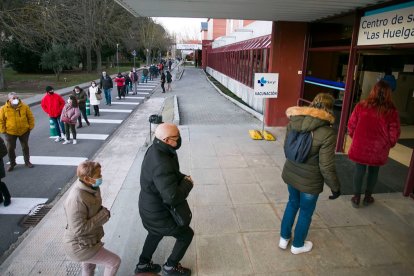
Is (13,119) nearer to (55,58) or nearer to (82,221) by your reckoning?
(82,221)

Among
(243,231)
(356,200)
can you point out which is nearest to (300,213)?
(243,231)

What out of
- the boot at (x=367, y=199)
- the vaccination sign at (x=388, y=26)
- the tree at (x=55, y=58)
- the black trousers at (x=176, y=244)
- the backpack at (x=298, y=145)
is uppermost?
the vaccination sign at (x=388, y=26)

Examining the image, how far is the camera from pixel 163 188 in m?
2.72

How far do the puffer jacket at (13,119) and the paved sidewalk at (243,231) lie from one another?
1.95 m

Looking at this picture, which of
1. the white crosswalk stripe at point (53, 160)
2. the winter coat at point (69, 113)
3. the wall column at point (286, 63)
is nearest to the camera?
the white crosswalk stripe at point (53, 160)

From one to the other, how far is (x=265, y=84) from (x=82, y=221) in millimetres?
6813

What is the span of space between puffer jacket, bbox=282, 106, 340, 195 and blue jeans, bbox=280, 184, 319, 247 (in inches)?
5.4

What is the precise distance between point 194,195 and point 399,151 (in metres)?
5.34

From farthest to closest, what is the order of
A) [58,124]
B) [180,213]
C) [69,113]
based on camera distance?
1. [58,124]
2. [69,113]
3. [180,213]

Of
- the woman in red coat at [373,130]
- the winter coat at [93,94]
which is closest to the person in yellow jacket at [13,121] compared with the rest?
the winter coat at [93,94]

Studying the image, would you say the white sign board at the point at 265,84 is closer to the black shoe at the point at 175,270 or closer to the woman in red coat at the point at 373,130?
the woman in red coat at the point at 373,130

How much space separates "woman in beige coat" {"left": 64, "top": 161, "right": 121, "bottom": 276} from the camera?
2.66 meters

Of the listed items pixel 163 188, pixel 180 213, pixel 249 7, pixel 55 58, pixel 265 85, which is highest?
pixel 249 7

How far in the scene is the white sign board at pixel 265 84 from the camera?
27.9 feet
